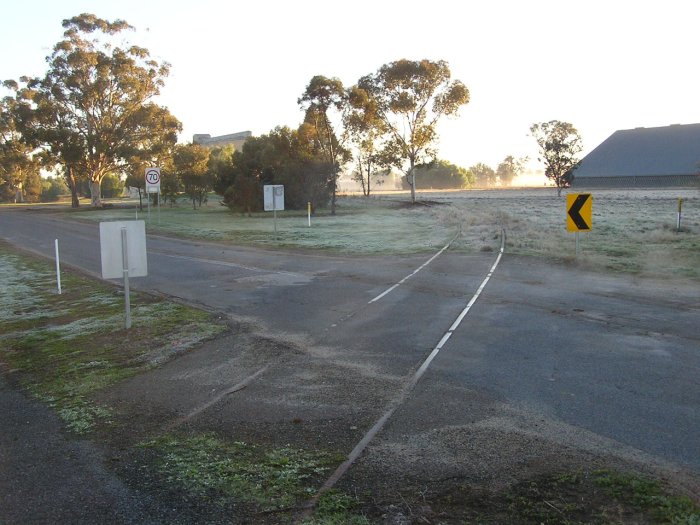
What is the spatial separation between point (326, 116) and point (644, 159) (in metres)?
53.5

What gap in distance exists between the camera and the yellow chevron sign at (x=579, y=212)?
1758 centimetres

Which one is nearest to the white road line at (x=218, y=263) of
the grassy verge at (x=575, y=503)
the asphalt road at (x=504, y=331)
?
the asphalt road at (x=504, y=331)

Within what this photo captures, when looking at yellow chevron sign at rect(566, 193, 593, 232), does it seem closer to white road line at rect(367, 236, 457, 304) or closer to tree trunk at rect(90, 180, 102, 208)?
white road line at rect(367, 236, 457, 304)

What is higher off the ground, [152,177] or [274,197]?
[152,177]

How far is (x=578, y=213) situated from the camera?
17.7 meters

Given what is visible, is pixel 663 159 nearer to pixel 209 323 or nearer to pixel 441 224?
pixel 441 224

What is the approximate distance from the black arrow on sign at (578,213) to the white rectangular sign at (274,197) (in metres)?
16.3

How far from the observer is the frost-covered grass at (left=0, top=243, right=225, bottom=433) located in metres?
7.20

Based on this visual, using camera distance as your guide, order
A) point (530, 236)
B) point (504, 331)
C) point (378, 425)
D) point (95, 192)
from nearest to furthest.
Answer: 1. point (378, 425)
2. point (504, 331)
3. point (530, 236)
4. point (95, 192)

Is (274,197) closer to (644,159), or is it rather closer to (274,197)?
(274,197)

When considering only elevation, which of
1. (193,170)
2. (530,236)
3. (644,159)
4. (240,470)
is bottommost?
(240,470)

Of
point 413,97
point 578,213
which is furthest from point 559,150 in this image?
point 578,213

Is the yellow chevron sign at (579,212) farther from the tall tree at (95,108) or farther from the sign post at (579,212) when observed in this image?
the tall tree at (95,108)

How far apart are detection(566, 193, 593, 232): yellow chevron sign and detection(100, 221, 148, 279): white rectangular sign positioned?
12.2 m
